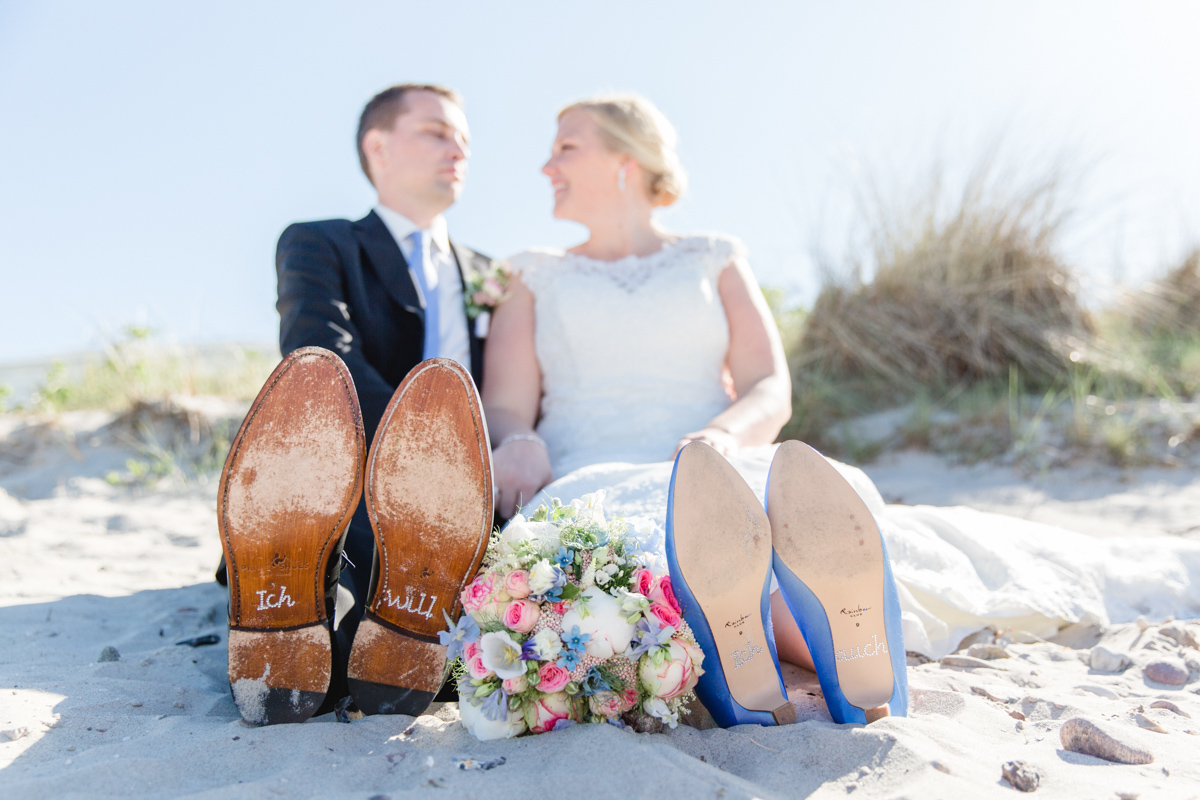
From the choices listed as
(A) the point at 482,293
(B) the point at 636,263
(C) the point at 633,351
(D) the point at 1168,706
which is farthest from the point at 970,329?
(D) the point at 1168,706

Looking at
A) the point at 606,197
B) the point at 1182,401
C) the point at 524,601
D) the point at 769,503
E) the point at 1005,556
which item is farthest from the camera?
the point at 1182,401

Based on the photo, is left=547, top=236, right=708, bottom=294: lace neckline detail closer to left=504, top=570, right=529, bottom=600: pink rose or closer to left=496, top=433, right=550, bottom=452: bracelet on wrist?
left=496, top=433, right=550, bottom=452: bracelet on wrist

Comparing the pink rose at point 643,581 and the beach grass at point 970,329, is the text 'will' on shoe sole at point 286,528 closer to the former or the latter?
the pink rose at point 643,581

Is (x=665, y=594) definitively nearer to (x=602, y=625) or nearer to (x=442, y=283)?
(x=602, y=625)

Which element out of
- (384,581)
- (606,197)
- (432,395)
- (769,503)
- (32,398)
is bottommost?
(32,398)

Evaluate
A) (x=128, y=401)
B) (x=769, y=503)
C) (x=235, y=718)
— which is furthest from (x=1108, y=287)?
(x=128, y=401)

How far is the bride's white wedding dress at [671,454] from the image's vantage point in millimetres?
2051

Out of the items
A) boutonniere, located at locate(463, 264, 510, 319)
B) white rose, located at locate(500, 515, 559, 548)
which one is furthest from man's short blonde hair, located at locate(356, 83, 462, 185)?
white rose, located at locate(500, 515, 559, 548)

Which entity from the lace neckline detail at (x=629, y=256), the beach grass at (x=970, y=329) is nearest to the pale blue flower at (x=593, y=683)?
the lace neckline detail at (x=629, y=256)

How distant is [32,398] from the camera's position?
593cm

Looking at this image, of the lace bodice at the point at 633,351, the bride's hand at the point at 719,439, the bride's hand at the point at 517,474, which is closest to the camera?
the bride's hand at the point at 719,439

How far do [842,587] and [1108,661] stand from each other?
0.89 meters

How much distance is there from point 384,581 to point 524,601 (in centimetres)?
34

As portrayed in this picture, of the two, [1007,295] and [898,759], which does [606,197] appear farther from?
[1007,295]
